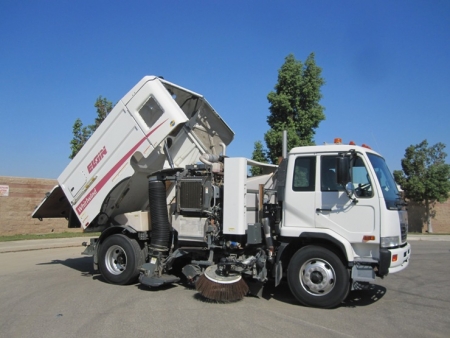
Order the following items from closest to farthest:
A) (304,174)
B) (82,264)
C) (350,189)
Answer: (350,189) < (304,174) < (82,264)

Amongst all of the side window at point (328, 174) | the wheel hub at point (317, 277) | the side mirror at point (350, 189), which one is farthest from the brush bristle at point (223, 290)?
the side mirror at point (350, 189)

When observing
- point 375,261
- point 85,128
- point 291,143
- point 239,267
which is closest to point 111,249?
point 239,267

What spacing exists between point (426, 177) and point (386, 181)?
919 inches

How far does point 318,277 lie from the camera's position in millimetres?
6715

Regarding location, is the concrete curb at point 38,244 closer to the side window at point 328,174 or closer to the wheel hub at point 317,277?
the wheel hub at point 317,277

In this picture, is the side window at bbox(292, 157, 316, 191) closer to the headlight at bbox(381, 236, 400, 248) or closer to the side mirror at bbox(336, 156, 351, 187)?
the side mirror at bbox(336, 156, 351, 187)

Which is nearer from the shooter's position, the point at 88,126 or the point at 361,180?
the point at 361,180

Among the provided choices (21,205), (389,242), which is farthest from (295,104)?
(21,205)

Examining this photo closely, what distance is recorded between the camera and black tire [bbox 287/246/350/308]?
6.54 metres

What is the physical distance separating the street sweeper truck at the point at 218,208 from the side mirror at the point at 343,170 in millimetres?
16

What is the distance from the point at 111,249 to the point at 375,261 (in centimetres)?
524

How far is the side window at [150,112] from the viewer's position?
8.20m

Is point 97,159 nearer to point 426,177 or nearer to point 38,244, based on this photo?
point 38,244

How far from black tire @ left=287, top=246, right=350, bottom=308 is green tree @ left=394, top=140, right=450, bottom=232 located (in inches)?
857
